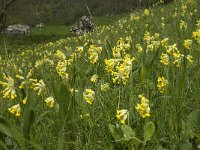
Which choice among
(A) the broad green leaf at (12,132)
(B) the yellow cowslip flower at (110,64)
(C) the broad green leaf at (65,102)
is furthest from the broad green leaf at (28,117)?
(B) the yellow cowslip flower at (110,64)

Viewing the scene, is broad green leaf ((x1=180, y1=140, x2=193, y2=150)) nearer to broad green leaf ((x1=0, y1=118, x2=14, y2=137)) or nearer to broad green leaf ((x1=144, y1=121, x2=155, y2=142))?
broad green leaf ((x1=144, y1=121, x2=155, y2=142))

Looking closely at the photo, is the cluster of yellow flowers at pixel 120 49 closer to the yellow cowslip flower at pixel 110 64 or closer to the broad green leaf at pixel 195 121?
the yellow cowslip flower at pixel 110 64

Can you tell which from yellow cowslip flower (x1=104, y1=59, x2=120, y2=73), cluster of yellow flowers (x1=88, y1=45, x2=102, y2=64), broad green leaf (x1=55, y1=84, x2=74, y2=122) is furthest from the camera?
cluster of yellow flowers (x1=88, y1=45, x2=102, y2=64)

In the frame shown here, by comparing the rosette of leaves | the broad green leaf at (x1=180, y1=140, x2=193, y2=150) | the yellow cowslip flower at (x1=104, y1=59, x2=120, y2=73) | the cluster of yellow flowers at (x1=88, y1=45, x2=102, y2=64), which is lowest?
the broad green leaf at (x1=180, y1=140, x2=193, y2=150)

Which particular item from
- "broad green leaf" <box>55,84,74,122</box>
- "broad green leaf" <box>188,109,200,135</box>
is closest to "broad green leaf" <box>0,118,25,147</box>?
"broad green leaf" <box>55,84,74,122</box>

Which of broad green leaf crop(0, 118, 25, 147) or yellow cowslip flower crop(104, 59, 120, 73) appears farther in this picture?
yellow cowslip flower crop(104, 59, 120, 73)

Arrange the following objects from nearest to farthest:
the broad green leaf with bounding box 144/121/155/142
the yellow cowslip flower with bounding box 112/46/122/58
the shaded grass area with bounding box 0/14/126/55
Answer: the broad green leaf with bounding box 144/121/155/142, the yellow cowslip flower with bounding box 112/46/122/58, the shaded grass area with bounding box 0/14/126/55

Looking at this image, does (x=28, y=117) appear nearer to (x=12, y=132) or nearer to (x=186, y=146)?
(x=12, y=132)

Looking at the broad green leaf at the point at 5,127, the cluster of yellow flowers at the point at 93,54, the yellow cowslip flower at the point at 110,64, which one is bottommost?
the broad green leaf at the point at 5,127

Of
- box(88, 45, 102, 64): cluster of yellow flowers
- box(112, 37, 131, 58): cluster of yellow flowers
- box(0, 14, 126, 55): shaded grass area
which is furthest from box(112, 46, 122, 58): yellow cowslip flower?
box(0, 14, 126, 55): shaded grass area

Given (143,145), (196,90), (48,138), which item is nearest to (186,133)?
(143,145)

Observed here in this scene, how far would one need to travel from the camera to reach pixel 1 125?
7.79 feet

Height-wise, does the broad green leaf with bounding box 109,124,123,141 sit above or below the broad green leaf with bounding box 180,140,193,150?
above

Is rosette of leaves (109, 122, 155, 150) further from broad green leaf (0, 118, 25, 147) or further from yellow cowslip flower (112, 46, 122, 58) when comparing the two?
yellow cowslip flower (112, 46, 122, 58)
